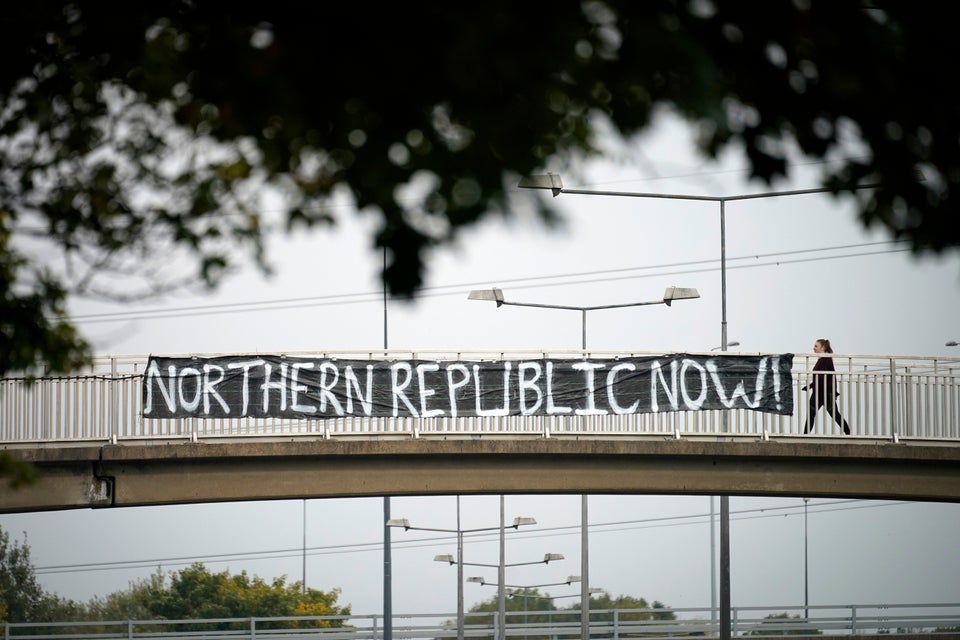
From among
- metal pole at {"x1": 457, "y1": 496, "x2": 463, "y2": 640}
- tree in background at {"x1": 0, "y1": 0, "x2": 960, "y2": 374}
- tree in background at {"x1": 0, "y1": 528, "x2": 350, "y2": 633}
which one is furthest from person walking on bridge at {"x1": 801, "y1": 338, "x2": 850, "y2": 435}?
tree in background at {"x1": 0, "y1": 528, "x2": 350, "y2": 633}

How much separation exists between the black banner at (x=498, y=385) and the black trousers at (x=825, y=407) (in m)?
0.34

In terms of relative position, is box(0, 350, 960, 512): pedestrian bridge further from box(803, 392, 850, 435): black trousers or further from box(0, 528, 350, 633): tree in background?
box(0, 528, 350, 633): tree in background

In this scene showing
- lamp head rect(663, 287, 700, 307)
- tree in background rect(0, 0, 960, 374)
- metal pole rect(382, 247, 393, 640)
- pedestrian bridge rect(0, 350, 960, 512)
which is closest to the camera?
tree in background rect(0, 0, 960, 374)

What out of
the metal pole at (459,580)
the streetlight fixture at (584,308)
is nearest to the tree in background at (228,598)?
the metal pole at (459,580)

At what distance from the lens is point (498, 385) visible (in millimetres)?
22500

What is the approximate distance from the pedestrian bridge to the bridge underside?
20 mm

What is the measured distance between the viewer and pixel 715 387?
22.7m

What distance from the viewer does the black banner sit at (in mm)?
22219

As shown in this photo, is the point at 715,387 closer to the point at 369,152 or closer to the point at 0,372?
the point at 0,372

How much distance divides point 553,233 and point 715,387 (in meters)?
18.2

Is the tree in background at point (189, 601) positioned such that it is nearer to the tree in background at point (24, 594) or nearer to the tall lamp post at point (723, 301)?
the tree in background at point (24, 594)

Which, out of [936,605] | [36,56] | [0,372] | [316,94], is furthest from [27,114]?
[936,605]

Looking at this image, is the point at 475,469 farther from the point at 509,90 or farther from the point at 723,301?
the point at 509,90

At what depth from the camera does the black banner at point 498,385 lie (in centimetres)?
2222
